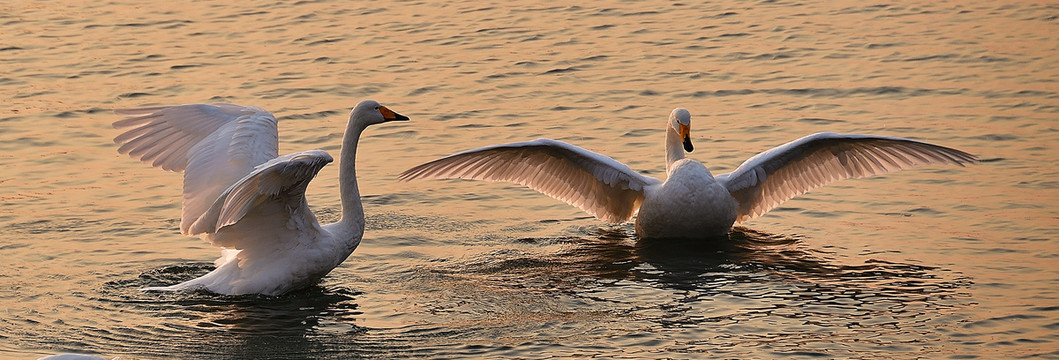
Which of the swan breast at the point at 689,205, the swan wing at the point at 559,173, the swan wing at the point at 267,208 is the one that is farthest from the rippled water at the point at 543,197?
the swan wing at the point at 267,208

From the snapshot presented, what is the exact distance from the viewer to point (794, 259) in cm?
1189

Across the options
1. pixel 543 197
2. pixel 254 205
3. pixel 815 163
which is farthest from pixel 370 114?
pixel 815 163

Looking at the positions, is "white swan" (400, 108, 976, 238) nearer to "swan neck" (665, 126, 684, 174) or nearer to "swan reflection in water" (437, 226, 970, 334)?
"swan neck" (665, 126, 684, 174)

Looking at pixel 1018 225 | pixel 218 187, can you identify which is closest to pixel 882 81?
pixel 1018 225

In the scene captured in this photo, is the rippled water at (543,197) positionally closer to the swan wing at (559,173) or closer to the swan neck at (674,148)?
the swan wing at (559,173)

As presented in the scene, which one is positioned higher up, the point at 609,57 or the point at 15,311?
the point at 609,57

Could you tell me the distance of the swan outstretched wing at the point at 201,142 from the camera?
1073cm

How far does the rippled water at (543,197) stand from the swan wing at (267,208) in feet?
1.51

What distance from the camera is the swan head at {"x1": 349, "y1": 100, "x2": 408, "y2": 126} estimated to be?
36.3ft

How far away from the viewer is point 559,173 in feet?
43.6

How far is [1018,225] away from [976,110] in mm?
3846

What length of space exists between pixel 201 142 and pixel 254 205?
2.88ft

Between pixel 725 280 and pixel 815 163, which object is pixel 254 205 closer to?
pixel 725 280

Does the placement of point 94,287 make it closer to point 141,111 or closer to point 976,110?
point 141,111
